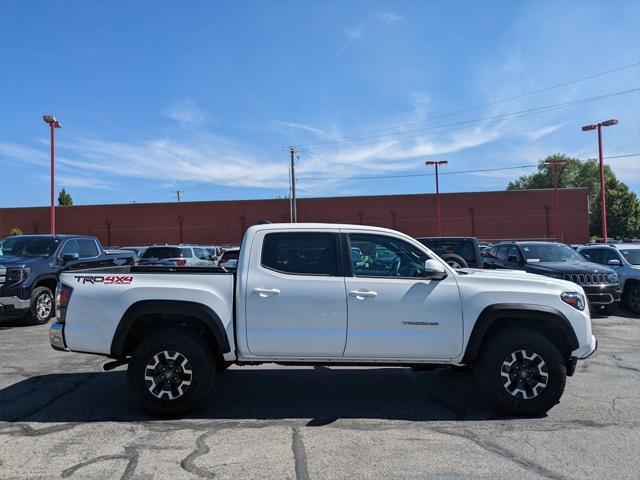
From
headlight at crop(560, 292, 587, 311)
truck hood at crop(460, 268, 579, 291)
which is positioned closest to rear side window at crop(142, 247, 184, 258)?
truck hood at crop(460, 268, 579, 291)

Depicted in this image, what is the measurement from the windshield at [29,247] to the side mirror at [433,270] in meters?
9.60

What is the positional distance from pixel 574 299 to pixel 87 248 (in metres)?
11.4

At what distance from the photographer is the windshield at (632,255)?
13664mm

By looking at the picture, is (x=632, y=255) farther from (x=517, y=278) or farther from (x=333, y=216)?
(x=333, y=216)

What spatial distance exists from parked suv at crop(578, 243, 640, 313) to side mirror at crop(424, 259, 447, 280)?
9823mm

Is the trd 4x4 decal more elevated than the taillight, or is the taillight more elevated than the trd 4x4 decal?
the trd 4x4 decal

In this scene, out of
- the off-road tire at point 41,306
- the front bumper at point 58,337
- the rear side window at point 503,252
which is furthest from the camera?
the rear side window at point 503,252

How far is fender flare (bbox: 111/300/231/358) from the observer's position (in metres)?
5.20

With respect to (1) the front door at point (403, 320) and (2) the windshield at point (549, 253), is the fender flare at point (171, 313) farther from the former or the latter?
(2) the windshield at point (549, 253)

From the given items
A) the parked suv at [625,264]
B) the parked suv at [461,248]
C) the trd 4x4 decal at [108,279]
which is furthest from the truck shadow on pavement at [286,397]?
the parked suv at [625,264]

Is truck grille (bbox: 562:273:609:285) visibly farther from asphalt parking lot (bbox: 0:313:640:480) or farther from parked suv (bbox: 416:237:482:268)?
asphalt parking lot (bbox: 0:313:640:480)

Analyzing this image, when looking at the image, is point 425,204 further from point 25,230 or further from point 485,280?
point 485,280

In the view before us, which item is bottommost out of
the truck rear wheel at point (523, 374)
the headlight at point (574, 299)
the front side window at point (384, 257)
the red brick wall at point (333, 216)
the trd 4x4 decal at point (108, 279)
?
the truck rear wheel at point (523, 374)

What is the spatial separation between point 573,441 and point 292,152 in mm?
51486
